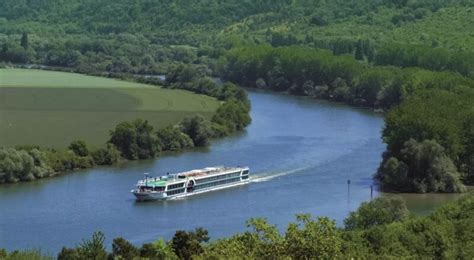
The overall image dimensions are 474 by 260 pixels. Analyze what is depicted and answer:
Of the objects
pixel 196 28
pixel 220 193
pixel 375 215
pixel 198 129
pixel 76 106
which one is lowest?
pixel 220 193

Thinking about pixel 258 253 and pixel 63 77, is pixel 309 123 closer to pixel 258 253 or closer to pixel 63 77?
pixel 63 77

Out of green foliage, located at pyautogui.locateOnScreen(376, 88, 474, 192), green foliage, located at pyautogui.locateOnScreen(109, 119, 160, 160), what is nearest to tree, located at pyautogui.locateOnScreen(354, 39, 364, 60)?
green foliage, located at pyautogui.locateOnScreen(376, 88, 474, 192)

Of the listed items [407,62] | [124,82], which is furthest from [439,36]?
[124,82]

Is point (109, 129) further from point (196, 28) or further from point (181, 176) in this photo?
point (196, 28)

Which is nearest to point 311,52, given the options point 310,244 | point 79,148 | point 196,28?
point 196,28

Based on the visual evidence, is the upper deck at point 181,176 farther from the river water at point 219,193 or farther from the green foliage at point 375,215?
the green foliage at point 375,215

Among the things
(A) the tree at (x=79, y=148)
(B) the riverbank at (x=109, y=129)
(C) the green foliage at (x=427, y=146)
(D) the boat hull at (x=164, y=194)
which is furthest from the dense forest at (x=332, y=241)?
(A) the tree at (x=79, y=148)
